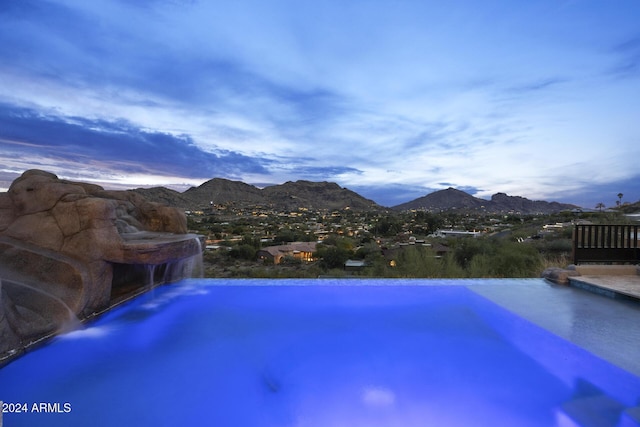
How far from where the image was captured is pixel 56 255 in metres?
3.90

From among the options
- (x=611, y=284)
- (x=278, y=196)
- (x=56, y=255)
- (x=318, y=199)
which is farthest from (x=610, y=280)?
(x=318, y=199)

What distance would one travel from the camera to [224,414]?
2775 mm

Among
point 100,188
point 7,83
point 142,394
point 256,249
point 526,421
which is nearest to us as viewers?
point 526,421

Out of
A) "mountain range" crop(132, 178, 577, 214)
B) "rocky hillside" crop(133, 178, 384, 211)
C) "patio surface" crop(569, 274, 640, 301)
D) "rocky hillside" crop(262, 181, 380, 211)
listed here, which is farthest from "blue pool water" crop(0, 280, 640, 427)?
"rocky hillside" crop(262, 181, 380, 211)

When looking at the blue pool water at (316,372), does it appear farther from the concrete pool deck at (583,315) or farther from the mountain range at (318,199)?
the mountain range at (318,199)

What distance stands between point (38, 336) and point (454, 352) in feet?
14.0

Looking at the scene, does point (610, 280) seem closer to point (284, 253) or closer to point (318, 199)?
point (284, 253)

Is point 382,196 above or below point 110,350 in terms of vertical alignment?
above

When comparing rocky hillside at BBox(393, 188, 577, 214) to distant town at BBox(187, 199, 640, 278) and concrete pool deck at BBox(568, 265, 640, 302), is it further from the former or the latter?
concrete pool deck at BBox(568, 265, 640, 302)

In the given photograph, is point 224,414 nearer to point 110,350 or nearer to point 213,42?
point 110,350

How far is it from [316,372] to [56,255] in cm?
317

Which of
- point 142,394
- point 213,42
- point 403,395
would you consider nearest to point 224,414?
point 142,394

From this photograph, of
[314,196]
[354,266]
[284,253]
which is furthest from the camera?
[314,196]

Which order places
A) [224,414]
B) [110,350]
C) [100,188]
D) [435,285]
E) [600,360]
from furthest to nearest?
1. [435,285]
2. [100,188]
3. [110,350]
4. [600,360]
5. [224,414]
